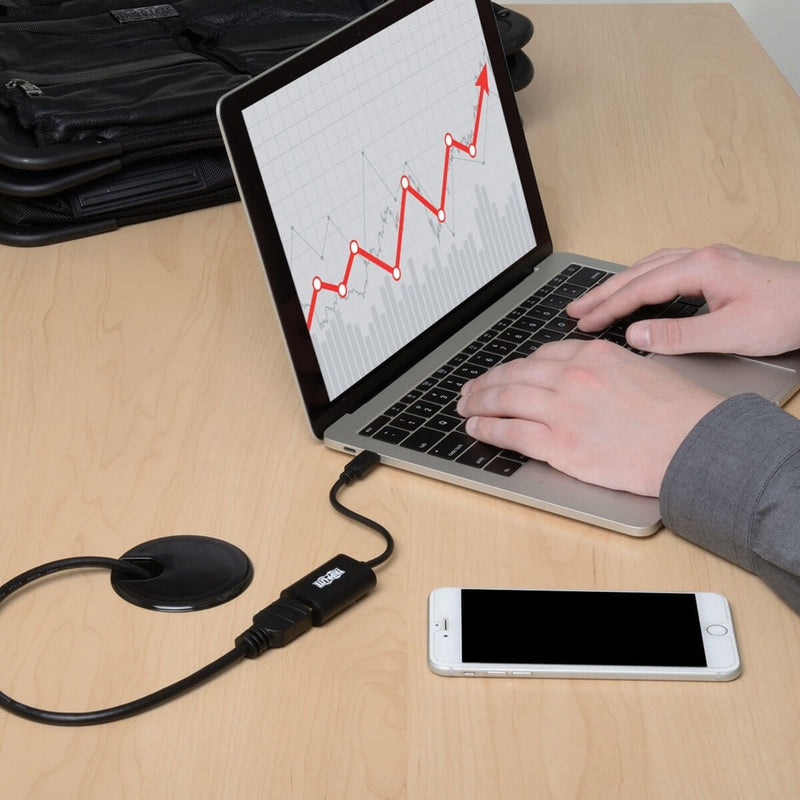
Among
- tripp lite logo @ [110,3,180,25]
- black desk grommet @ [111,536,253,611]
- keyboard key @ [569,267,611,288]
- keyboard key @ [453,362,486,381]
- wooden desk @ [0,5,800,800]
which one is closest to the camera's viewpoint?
wooden desk @ [0,5,800,800]

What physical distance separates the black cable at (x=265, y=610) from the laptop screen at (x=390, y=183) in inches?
7.1

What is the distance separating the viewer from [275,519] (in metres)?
0.77

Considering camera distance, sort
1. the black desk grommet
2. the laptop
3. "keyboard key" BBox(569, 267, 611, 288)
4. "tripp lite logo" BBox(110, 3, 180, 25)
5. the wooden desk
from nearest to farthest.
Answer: the wooden desk, the black desk grommet, the laptop, "keyboard key" BBox(569, 267, 611, 288), "tripp lite logo" BBox(110, 3, 180, 25)

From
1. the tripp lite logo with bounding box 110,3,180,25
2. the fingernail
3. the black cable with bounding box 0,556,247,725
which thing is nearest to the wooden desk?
the black cable with bounding box 0,556,247,725

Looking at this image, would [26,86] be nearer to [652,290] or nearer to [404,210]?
[404,210]

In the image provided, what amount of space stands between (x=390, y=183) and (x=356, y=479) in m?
0.25

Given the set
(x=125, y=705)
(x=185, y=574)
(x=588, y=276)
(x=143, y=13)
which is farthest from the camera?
(x=143, y=13)

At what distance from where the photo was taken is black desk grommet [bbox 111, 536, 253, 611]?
0.69 m

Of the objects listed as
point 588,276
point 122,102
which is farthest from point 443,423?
point 122,102

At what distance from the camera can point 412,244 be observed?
92cm

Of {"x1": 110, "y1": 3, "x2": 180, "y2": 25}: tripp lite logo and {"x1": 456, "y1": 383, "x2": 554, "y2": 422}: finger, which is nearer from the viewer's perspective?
{"x1": 456, "y1": 383, "x2": 554, "y2": 422}: finger

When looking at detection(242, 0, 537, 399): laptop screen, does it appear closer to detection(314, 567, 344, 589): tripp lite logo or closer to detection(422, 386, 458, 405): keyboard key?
detection(422, 386, 458, 405): keyboard key

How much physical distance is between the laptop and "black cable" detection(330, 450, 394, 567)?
1 cm

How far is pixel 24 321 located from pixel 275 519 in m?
0.39
